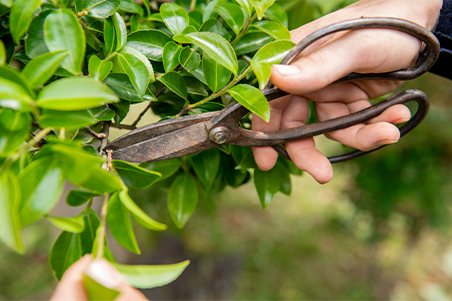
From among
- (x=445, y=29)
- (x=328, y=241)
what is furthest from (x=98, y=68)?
(x=328, y=241)

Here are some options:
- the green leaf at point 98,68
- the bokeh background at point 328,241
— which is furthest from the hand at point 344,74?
the bokeh background at point 328,241

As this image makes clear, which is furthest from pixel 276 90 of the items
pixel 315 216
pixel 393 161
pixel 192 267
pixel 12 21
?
pixel 315 216

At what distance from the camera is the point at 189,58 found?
0.38 m

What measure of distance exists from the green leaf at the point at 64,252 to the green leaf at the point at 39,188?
0.38 ft

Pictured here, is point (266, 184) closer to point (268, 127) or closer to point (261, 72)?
point (268, 127)

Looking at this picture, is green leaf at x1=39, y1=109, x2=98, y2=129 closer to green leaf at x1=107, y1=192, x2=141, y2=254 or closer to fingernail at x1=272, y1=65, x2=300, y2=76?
green leaf at x1=107, y1=192, x2=141, y2=254

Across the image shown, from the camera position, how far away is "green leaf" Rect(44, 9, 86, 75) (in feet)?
0.96

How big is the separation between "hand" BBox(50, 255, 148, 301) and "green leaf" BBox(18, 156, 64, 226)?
0.21 feet

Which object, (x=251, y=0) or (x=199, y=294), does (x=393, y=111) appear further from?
(x=199, y=294)

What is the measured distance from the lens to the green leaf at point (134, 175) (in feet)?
1.14

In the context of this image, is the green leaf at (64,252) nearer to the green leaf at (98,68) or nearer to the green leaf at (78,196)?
the green leaf at (78,196)

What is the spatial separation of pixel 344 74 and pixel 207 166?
0.86 feet

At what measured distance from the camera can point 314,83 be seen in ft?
1.32

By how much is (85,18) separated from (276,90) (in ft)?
0.90
